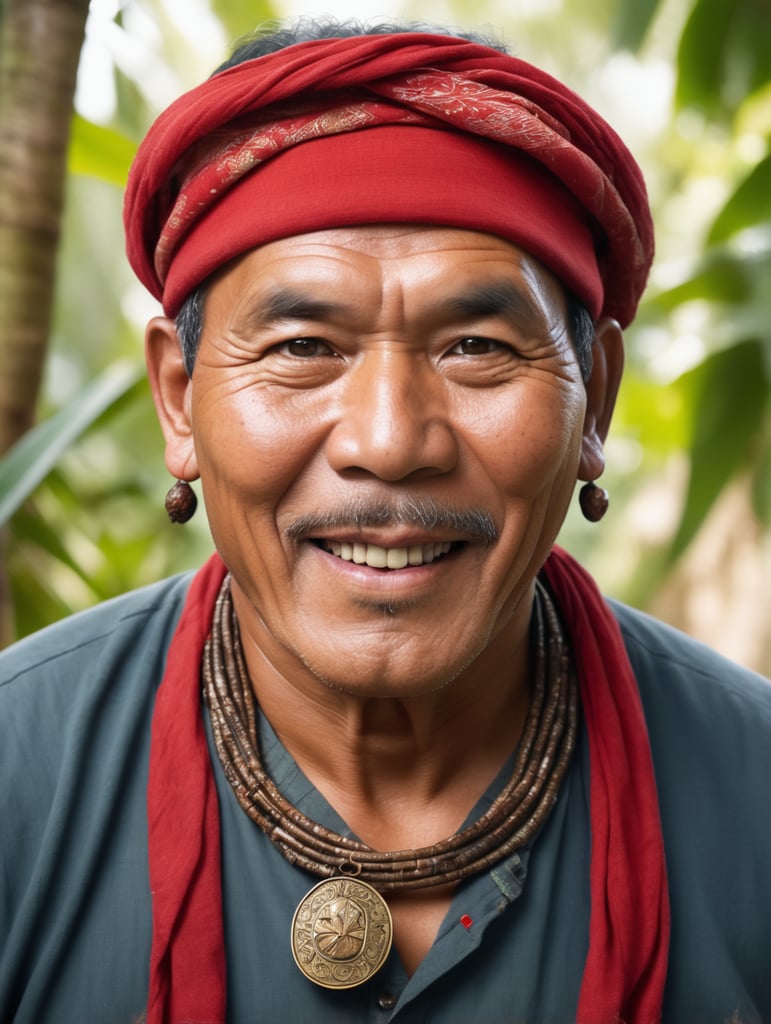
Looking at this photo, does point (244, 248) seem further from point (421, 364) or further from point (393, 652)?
point (393, 652)

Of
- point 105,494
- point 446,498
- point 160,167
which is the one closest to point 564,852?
point 446,498

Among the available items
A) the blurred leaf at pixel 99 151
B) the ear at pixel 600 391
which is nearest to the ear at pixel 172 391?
the ear at pixel 600 391

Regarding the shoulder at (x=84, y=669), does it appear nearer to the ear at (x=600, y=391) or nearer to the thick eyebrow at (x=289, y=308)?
the thick eyebrow at (x=289, y=308)

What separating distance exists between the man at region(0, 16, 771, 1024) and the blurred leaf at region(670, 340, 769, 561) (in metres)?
1.44

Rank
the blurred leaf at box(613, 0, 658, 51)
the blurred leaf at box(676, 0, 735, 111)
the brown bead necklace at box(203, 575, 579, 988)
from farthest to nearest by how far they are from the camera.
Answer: the blurred leaf at box(676, 0, 735, 111) → the blurred leaf at box(613, 0, 658, 51) → the brown bead necklace at box(203, 575, 579, 988)

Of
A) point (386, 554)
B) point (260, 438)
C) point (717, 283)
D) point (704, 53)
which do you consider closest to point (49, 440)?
point (260, 438)

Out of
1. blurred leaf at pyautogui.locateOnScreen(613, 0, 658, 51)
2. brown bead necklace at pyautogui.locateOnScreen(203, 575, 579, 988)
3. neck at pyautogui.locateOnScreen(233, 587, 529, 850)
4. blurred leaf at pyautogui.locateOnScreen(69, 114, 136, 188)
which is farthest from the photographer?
blurred leaf at pyautogui.locateOnScreen(613, 0, 658, 51)

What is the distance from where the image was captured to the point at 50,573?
3.03 meters

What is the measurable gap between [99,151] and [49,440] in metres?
0.67

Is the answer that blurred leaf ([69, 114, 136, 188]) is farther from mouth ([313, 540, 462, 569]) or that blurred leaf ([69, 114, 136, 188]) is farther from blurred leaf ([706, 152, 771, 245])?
blurred leaf ([706, 152, 771, 245])

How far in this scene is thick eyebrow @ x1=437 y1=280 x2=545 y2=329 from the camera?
1334 millimetres

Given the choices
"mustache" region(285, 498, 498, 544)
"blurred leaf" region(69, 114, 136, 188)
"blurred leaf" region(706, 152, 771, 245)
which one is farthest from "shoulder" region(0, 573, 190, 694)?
"blurred leaf" region(706, 152, 771, 245)

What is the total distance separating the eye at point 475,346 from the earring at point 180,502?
0.46m

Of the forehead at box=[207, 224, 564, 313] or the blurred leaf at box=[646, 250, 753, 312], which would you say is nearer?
the forehead at box=[207, 224, 564, 313]
